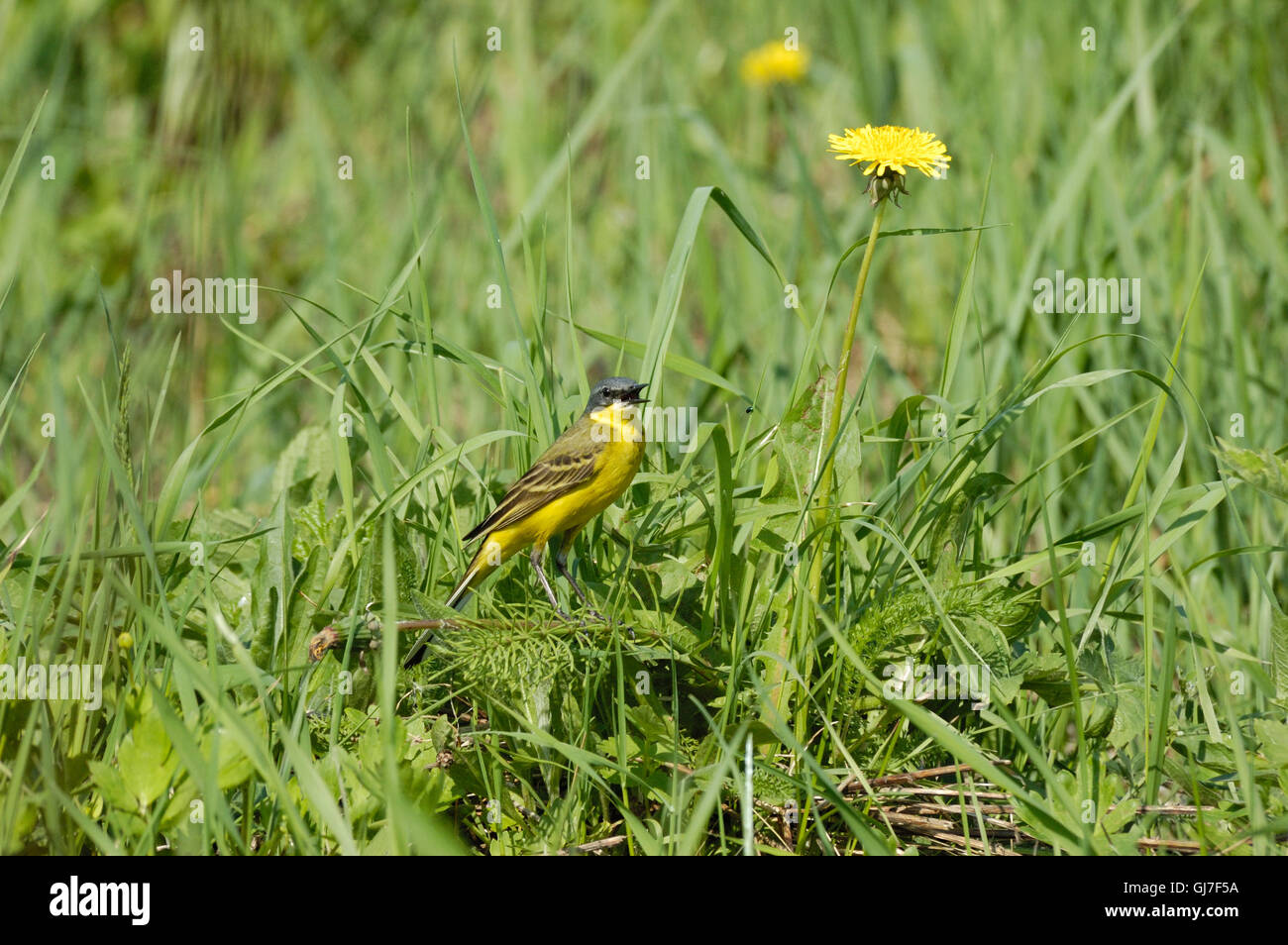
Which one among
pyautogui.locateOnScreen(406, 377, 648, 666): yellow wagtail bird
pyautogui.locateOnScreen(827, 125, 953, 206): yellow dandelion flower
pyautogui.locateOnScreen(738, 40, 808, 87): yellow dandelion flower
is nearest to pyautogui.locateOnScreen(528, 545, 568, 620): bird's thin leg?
pyautogui.locateOnScreen(406, 377, 648, 666): yellow wagtail bird

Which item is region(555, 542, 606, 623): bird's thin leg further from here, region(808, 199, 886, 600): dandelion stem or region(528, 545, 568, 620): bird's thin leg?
region(808, 199, 886, 600): dandelion stem

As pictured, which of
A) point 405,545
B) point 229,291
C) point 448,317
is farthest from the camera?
point 448,317

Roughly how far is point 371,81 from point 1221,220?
15.8 ft

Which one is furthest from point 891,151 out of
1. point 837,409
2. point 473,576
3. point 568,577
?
point 473,576

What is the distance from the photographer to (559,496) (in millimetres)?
3002

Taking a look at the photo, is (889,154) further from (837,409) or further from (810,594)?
(810,594)

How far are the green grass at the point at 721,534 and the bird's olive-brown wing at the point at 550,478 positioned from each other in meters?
0.13

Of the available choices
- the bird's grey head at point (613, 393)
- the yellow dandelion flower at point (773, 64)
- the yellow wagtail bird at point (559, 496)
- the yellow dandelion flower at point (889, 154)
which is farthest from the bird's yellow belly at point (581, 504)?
the yellow dandelion flower at point (773, 64)

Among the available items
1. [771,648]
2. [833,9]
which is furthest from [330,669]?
[833,9]

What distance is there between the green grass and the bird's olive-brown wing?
0.43 feet

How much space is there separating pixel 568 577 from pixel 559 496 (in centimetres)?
23

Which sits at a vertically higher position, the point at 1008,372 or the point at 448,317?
the point at 448,317

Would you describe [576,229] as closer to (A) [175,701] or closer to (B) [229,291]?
(B) [229,291]

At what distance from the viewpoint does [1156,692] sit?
2.69 m
